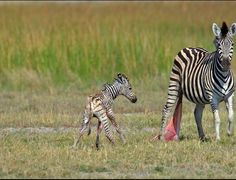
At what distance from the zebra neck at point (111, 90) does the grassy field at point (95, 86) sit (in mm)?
682

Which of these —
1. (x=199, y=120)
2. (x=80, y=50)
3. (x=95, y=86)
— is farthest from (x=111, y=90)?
(x=80, y=50)

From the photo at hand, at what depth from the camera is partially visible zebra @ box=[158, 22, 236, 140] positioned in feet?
39.2

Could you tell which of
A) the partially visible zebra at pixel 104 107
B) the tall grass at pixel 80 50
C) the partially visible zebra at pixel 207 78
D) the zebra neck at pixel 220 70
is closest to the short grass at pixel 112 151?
the partially visible zebra at pixel 104 107

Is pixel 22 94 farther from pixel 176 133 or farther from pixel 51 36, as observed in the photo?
pixel 176 133

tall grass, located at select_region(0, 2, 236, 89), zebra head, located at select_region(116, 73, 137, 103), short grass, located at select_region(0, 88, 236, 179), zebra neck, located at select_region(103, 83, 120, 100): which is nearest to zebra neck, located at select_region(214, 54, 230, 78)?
short grass, located at select_region(0, 88, 236, 179)

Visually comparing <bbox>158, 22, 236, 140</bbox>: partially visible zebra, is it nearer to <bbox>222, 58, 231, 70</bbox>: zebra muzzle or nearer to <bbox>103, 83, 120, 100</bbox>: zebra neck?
<bbox>222, 58, 231, 70</bbox>: zebra muzzle

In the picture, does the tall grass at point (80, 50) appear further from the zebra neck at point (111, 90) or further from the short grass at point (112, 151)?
the zebra neck at point (111, 90)

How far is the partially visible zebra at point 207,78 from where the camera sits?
1195 centimetres

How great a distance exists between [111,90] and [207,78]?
4.75 ft

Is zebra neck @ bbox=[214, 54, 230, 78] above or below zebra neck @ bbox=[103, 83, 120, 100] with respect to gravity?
above

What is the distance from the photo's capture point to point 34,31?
68.2 ft

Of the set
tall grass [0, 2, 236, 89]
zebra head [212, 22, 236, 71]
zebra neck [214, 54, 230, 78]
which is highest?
tall grass [0, 2, 236, 89]

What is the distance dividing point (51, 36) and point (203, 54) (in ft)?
26.5

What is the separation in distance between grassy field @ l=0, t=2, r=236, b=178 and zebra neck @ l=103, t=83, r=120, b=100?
68cm
